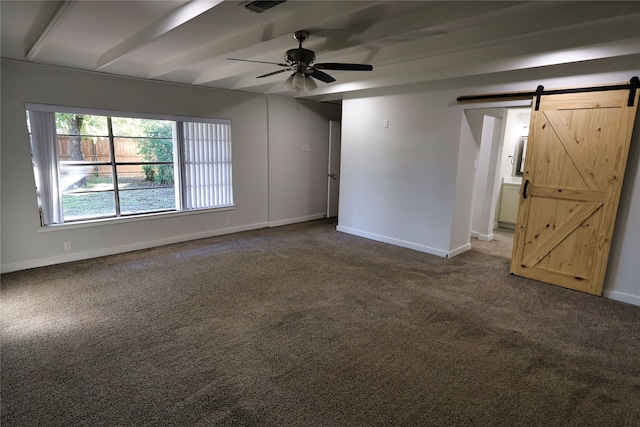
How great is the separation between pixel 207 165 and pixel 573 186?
5.01 meters

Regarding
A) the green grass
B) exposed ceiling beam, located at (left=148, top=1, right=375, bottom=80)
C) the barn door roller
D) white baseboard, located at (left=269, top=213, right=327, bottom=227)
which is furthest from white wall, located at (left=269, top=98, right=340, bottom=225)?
the barn door roller

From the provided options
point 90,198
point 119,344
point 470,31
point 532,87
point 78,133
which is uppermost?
point 470,31

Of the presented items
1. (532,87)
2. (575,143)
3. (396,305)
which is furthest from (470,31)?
(396,305)

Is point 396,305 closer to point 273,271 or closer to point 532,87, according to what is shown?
point 273,271

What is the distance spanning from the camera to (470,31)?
10.2ft

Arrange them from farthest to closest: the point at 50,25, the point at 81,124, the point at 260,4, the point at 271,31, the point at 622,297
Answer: the point at 81,124
the point at 622,297
the point at 271,31
the point at 50,25
the point at 260,4

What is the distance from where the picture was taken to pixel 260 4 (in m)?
2.40

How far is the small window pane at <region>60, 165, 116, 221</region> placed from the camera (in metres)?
4.42

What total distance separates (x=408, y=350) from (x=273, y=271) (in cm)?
206

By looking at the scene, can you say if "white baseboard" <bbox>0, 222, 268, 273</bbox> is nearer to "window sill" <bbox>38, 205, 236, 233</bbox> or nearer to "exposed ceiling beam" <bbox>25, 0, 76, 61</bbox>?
"window sill" <bbox>38, 205, 236, 233</bbox>

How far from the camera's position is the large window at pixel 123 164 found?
4.17m

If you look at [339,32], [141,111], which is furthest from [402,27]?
[141,111]

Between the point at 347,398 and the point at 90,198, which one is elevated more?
the point at 90,198

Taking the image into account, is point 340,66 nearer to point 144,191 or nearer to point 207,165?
point 207,165
